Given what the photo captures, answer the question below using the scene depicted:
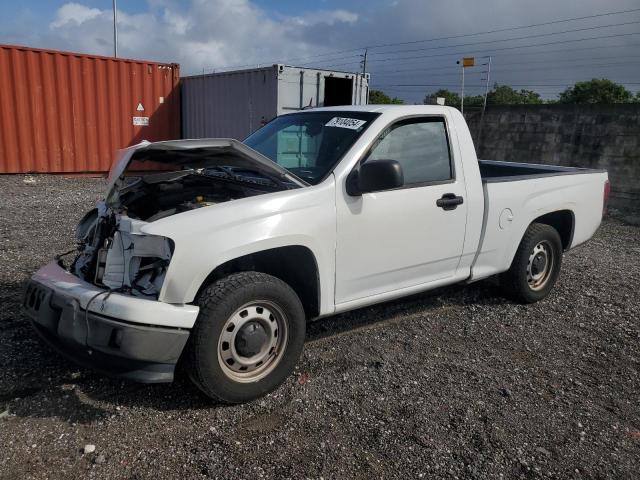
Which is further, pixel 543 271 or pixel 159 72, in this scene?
pixel 159 72

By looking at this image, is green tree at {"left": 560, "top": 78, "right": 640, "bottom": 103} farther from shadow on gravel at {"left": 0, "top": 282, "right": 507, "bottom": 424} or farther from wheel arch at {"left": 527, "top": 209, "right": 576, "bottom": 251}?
shadow on gravel at {"left": 0, "top": 282, "right": 507, "bottom": 424}

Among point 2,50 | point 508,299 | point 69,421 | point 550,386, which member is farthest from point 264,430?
point 2,50

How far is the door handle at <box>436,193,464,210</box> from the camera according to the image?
3.93 metres

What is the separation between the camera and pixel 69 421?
2.88 meters

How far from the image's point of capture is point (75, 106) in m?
12.0

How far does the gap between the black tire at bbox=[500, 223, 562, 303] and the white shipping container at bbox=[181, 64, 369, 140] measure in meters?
6.25

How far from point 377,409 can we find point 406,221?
132cm

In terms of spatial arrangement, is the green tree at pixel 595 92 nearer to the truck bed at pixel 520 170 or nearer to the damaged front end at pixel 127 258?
the truck bed at pixel 520 170

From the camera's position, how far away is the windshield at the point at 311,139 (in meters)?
3.61

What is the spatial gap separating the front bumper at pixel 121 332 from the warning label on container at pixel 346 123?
69.8 inches

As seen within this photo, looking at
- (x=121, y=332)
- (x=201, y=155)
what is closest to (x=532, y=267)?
(x=201, y=155)

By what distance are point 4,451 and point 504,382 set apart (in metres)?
2.98

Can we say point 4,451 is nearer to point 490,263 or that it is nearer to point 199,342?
point 199,342

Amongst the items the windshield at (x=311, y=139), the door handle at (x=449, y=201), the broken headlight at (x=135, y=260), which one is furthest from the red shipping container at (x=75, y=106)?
the door handle at (x=449, y=201)
